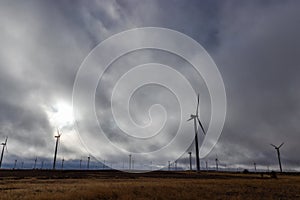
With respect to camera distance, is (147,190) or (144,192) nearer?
(144,192)

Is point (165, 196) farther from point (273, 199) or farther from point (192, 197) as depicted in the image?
point (273, 199)

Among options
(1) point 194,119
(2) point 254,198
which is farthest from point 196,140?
(2) point 254,198

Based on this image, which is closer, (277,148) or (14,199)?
(14,199)

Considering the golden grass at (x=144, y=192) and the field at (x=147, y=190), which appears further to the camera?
the field at (x=147, y=190)

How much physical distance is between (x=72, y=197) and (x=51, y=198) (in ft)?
7.27

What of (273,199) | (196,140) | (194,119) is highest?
(194,119)

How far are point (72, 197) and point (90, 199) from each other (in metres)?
2.15

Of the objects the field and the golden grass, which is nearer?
the golden grass

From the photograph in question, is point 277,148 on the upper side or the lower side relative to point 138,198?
upper

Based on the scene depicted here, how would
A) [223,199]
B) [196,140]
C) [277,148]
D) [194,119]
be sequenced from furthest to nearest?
[277,148]
[194,119]
[196,140]
[223,199]

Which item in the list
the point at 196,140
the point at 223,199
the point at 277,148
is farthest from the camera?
the point at 277,148

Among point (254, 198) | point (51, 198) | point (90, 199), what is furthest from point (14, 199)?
point (254, 198)

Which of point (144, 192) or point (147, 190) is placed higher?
point (147, 190)

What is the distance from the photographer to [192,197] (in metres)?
27.9
